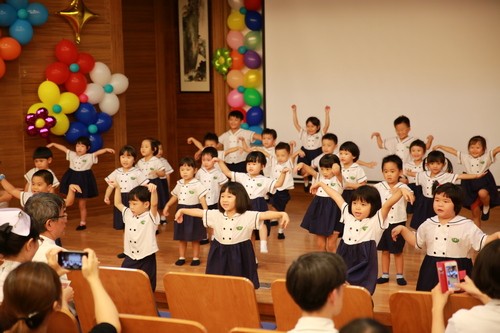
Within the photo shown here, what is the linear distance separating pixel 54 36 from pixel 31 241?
19.2ft

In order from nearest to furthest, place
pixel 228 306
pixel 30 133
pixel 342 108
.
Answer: pixel 228 306
pixel 30 133
pixel 342 108

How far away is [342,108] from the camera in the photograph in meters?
9.91

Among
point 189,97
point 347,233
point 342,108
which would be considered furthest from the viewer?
point 189,97

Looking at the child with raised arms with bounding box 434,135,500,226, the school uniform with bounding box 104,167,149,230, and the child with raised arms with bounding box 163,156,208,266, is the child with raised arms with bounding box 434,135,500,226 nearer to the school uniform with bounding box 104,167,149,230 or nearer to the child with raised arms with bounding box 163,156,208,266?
the child with raised arms with bounding box 163,156,208,266

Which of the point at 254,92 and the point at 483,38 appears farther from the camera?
the point at 254,92

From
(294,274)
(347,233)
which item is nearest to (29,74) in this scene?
(347,233)

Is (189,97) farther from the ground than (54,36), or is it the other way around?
(54,36)

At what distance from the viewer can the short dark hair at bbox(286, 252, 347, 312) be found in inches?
109

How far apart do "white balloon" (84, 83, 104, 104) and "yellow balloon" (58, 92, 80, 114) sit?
8.0 inches

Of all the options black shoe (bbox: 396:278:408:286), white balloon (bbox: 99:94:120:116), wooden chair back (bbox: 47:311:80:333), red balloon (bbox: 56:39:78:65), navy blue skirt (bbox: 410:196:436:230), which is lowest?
black shoe (bbox: 396:278:408:286)

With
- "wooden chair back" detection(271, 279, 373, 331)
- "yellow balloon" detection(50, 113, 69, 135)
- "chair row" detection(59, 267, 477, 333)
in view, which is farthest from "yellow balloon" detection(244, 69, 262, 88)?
"wooden chair back" detection(271, 279, 373, 331)

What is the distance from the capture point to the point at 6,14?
26.7 ft

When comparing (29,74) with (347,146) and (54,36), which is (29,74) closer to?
(54,36)

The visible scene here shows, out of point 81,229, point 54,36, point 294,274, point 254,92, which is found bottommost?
point 81,229
